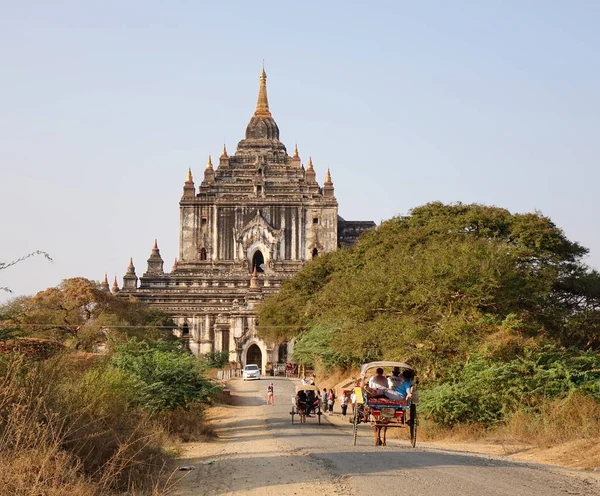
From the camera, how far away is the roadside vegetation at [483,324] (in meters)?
23.7

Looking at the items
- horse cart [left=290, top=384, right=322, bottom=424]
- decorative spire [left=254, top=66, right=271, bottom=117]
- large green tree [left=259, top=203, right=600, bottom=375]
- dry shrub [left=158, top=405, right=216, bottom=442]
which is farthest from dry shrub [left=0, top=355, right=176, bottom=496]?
decorative spire [left=254, top=66, right=271, bottom=117]

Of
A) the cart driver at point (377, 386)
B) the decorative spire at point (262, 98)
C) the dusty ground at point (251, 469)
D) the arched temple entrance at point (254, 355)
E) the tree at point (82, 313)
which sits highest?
the decorative spire at point (262, 98)

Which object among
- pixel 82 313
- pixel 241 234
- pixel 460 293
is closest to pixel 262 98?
pixel 241 234

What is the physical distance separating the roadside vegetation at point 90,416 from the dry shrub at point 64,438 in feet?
0.05

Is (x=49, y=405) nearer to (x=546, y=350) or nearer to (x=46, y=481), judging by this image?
(x=46, y=481)

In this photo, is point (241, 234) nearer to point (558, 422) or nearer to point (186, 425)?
point (186, 425)

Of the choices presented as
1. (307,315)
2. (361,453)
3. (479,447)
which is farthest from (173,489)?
(307,315)

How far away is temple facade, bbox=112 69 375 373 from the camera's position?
2886 inches

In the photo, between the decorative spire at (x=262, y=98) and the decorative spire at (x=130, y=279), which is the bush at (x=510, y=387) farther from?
the decorative spire at (x=262, y=98)

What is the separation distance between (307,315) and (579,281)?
14.9 m

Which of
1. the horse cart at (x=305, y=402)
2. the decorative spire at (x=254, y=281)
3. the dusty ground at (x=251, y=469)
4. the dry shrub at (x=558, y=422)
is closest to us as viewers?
the dusty ground at (x=251, y=469)

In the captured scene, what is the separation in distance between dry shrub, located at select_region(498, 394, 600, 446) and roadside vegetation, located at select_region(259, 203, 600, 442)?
1.3 inches

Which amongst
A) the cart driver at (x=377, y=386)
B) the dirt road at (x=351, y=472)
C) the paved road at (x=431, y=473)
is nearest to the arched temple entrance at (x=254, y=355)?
the dirt road at (x=351, y=472)

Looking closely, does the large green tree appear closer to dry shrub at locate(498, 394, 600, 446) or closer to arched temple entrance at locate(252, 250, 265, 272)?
dry shrub at locate(498, 394, 600, 446)
